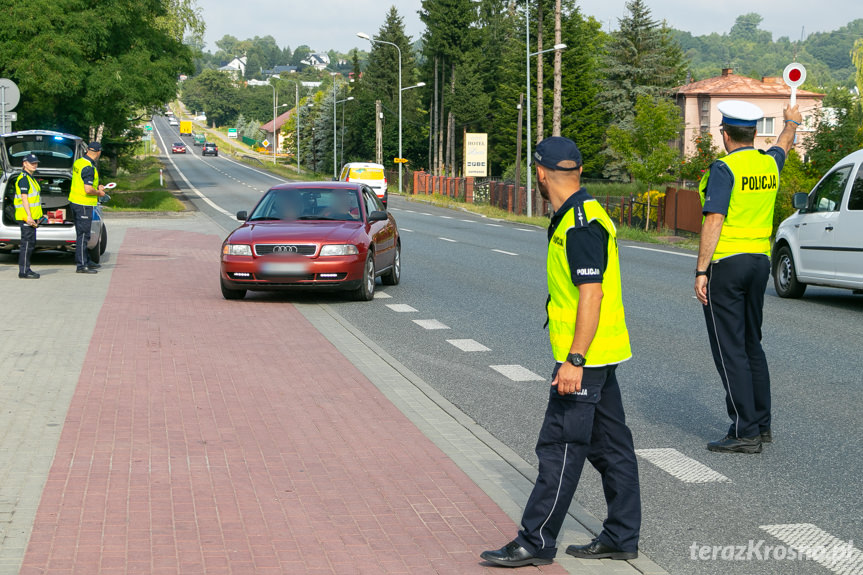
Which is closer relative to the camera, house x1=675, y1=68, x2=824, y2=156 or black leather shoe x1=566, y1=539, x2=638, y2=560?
black leather shoe x1=566, y1=539, x2=638, y2=560

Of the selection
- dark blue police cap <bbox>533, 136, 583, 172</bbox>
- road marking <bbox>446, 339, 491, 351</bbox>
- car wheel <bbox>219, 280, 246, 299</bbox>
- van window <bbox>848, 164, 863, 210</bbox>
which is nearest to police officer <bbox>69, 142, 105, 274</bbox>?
car wheel <bbox>219, 280, 246, 299</bbox>

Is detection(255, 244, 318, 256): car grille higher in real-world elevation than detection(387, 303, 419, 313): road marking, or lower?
higher

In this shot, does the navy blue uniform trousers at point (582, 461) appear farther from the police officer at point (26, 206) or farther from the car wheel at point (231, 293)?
the police officer at point (26, 206)

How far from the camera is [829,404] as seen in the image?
815 centimetres

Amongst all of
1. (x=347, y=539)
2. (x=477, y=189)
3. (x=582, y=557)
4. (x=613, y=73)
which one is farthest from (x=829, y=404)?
(x=613, y=73)

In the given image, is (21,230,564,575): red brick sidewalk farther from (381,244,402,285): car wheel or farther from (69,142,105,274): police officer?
(69,142,105,274): police officer

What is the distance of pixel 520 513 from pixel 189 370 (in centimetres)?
451

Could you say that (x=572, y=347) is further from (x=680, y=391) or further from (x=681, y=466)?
(x=680, y=391)

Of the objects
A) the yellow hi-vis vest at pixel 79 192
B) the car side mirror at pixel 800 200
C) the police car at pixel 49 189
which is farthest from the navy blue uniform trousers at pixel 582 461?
the police car at pixel 49 189

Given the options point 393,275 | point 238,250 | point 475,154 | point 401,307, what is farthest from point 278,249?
point 475,154

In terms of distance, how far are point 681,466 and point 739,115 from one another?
2.04 m

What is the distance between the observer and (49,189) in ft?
66.3

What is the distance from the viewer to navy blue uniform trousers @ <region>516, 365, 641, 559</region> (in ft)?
14.9

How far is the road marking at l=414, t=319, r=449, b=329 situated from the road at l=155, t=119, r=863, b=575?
2 cm
